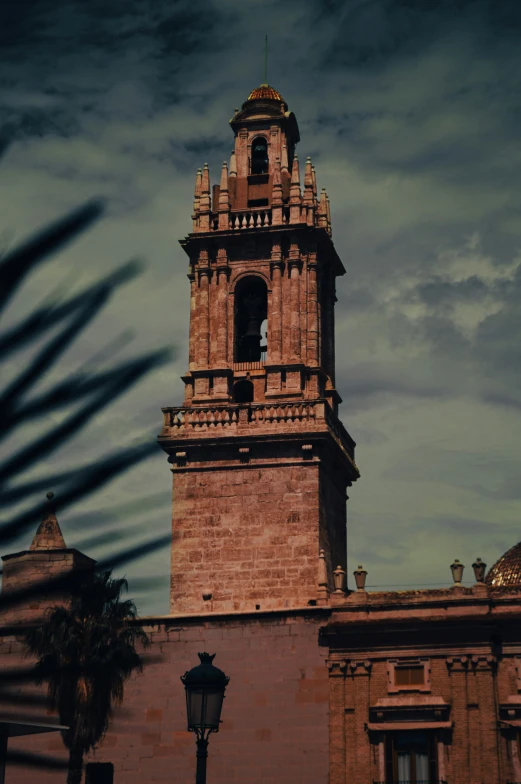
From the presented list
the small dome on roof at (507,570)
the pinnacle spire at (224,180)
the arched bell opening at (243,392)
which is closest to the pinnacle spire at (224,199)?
the pinnacle spire at (224,180)

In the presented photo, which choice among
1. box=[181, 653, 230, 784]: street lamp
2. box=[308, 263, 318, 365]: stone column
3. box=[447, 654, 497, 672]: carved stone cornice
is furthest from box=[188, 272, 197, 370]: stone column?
box=[181, 653, 230, 784]: street lamp

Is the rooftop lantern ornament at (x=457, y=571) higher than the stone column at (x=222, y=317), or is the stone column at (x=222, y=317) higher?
the stone column at (x=222, y=317)

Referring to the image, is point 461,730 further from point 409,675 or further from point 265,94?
point 265,94

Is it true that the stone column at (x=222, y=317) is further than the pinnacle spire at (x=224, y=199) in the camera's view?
No

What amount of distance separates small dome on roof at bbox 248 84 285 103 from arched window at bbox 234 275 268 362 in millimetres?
6765

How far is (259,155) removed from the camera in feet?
147

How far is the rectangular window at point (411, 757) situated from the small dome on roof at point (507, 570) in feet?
29.5

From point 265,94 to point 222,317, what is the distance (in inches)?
339

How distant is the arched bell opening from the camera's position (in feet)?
135

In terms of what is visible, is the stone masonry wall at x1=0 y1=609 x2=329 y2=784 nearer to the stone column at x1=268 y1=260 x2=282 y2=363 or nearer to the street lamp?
the stone column at x1=268 y1=260 x2=282 y2=363

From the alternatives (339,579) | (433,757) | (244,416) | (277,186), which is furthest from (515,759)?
(277,186)

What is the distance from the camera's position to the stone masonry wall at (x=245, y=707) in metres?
34.4

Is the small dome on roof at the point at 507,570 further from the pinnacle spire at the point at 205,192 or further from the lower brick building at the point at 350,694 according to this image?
the pinnacle spire at the point at 205,192

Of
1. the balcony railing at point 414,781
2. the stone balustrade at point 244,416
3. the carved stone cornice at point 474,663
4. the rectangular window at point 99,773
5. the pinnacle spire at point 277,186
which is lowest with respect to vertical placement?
the balcony railing at point 414,781
